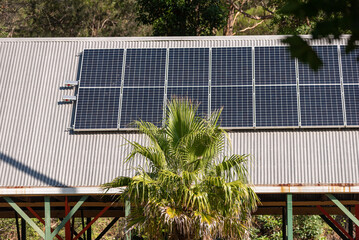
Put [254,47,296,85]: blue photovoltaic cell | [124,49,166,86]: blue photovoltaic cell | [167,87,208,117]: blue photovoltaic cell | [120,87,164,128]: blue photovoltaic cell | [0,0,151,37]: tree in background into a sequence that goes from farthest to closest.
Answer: [0,0,151,37]: tree in background → [124,49,166,86]: blue photovoltaic cell → [254,47,296,85]: blue photovoltaic cell → [167,87,208,117]: blue photovoltaic cell → [120,87,164,128]: blue photovoltaic cell

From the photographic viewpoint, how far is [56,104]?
17.7m

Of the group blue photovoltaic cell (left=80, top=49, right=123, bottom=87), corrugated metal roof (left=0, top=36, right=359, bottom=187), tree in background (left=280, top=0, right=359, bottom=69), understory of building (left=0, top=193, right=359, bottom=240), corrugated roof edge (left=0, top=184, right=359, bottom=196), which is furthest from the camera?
blue photovoltaic cell (left=80, top=49, right=123, bottom=87)

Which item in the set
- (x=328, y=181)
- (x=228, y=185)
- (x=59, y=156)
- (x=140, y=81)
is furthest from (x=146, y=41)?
(x=228, y=185)

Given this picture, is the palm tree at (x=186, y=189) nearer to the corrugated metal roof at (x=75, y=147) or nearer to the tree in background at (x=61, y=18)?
the corrugated metal roof at (x=75, y=147)

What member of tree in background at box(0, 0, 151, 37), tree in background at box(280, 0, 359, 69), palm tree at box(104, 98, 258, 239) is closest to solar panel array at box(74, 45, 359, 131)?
palm tree at box(104, 98, 258, 239)

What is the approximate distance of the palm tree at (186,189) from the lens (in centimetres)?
1148

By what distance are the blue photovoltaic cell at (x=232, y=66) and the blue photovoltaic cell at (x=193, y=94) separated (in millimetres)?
502

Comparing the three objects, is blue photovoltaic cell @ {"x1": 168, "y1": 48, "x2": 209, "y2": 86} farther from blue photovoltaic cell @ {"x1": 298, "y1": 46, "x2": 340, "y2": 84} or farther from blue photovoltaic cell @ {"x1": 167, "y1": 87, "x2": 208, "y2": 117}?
blue photovoltaic cell @ {"x1": 298, "y1": 46, "x2": 340, "y2": 84}

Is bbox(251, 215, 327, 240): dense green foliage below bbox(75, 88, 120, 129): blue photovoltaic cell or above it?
below

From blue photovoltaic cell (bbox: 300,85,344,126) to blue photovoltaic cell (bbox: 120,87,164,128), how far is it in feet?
13.0

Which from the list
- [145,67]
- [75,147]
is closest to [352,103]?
[145,67]

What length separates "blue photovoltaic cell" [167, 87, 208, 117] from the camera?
17.0 m

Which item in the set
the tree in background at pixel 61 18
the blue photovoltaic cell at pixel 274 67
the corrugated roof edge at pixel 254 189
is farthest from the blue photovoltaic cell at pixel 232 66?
the tree in background at pixel 61 18

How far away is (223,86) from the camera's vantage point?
1744 cm
